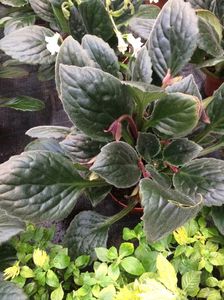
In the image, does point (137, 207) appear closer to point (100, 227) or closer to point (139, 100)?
point (100, 227)

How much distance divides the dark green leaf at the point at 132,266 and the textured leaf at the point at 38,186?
143mm

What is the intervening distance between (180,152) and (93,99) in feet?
0.65

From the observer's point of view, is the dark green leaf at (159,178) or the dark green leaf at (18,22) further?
the dark green leaf at (18,22)

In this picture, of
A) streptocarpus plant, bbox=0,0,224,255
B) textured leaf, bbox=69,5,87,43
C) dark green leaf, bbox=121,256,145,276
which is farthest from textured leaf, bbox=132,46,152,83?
dark green leaf, bbox=121,256,145,276

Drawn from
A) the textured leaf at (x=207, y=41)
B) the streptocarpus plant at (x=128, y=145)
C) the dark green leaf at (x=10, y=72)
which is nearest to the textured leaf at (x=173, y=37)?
the streptocarpus plant at (x=128, y=145)

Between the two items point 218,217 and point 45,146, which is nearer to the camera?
point 218,217

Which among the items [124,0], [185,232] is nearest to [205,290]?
[185,232]

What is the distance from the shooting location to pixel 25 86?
129 centimetres

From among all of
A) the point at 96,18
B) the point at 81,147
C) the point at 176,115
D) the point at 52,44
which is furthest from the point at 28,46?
the point at 176,115

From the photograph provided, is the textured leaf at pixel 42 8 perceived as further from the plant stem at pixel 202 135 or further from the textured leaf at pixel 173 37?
the plant stem at pixel 202 135

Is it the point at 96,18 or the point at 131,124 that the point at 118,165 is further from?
the point at 96,18

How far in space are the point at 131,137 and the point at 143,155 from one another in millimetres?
53

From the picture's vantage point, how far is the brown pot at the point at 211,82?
3.48 ft

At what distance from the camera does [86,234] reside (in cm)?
81
